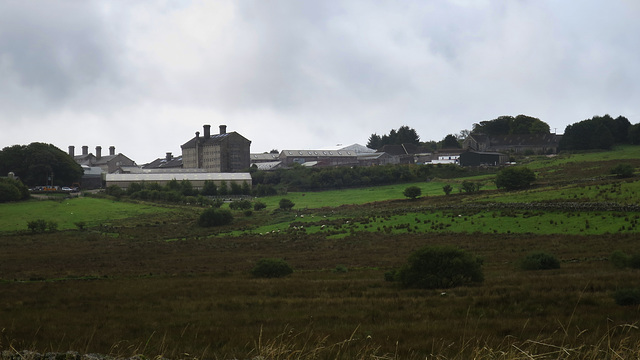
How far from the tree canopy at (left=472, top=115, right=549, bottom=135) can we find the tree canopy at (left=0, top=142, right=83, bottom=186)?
9416 centimetres

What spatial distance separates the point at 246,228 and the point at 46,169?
178ft

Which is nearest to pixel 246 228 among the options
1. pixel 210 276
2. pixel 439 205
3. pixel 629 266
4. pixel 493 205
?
pixel 439 205

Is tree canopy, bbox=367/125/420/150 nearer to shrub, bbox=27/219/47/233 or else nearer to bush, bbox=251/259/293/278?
shrub, bbox=27/219/47/233

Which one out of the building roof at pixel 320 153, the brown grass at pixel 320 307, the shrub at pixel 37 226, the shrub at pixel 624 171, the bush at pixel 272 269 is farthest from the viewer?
the building roof at pixel 320 153

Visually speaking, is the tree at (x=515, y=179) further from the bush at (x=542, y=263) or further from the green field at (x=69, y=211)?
the bush at (x=542, y=263)

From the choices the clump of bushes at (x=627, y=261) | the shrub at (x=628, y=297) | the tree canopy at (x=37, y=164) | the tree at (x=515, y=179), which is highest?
the tree canopy at (x=37, y=164)

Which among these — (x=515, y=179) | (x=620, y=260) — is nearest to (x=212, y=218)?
Answer: (x=515, y=179)

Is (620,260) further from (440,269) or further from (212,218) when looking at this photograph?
(212,218)

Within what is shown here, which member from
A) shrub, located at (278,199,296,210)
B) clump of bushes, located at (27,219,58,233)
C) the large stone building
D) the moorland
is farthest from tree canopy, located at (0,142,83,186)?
shrub, located at (278,199,296,210)

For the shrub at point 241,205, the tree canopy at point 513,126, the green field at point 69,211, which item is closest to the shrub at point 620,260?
the green field at point 69,211

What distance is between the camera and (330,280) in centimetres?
2409

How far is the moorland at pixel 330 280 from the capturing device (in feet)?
37.0

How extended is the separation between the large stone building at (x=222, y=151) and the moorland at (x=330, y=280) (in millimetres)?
48688

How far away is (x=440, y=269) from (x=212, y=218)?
4742 cm
